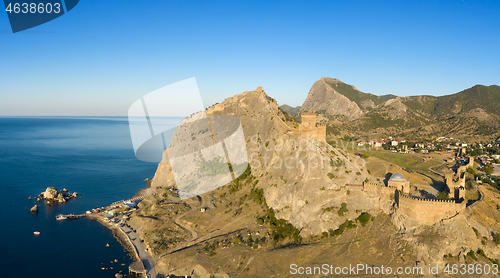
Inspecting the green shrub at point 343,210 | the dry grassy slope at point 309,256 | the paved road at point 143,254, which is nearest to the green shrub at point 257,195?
the dry grassy slope at point 309,256

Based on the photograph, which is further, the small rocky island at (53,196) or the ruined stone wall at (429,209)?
the small rocky island at (53,196)

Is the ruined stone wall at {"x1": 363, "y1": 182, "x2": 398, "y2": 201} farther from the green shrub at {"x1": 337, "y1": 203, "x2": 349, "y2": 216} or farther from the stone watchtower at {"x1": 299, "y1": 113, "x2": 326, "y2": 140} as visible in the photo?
the stone watchtower at {"x1": 299, "y1": 113, "x2": 326, "y2": 140}

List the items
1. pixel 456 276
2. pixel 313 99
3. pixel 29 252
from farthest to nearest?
pixel 313 99, pixel 29 252, pixel 456 276

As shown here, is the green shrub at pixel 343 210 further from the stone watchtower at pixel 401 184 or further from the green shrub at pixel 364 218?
the stone watchtower at pixel 401 184

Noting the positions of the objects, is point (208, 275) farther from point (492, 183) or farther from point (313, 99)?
point (313, 99)

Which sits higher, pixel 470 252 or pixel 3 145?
pixel 3 145

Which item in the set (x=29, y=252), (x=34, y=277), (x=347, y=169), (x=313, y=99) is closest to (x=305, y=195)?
(x=347, y=169)
